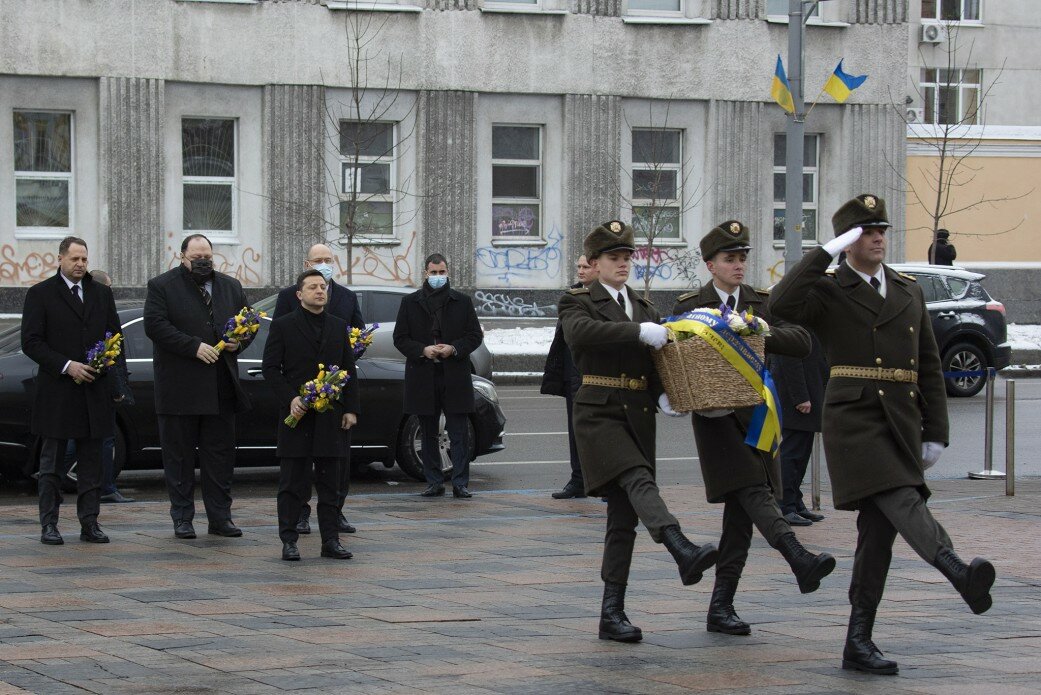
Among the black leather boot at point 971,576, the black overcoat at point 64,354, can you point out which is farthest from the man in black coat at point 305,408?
the black leather boot at point 971,576

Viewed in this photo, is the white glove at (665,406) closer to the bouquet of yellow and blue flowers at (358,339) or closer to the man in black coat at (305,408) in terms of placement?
the man in black coat at (305,408)

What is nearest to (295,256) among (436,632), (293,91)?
(293,91)

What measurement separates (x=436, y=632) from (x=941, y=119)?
113 feet

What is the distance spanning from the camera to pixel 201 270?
11133 mm

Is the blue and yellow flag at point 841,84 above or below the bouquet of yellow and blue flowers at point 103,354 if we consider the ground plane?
above

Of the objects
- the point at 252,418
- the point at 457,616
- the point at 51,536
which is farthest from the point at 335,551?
the point at 252,418

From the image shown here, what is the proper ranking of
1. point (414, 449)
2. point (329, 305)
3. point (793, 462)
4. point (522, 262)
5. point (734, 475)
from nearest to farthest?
point (734, 475)
point (329, 305)
point (793, 462)
point (414, 449)
point (522, 262)

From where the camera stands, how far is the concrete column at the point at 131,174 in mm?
28594

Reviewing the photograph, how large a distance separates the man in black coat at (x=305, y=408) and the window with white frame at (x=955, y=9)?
33.0 meters

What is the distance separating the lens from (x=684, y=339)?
7367 mm

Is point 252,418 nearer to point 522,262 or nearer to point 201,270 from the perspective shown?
point 201,270

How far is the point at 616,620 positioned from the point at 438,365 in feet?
20.7

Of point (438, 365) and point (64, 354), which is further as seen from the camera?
point (438, 365)

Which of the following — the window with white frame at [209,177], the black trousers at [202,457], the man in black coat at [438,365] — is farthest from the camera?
the window with white frame at [209,177]
